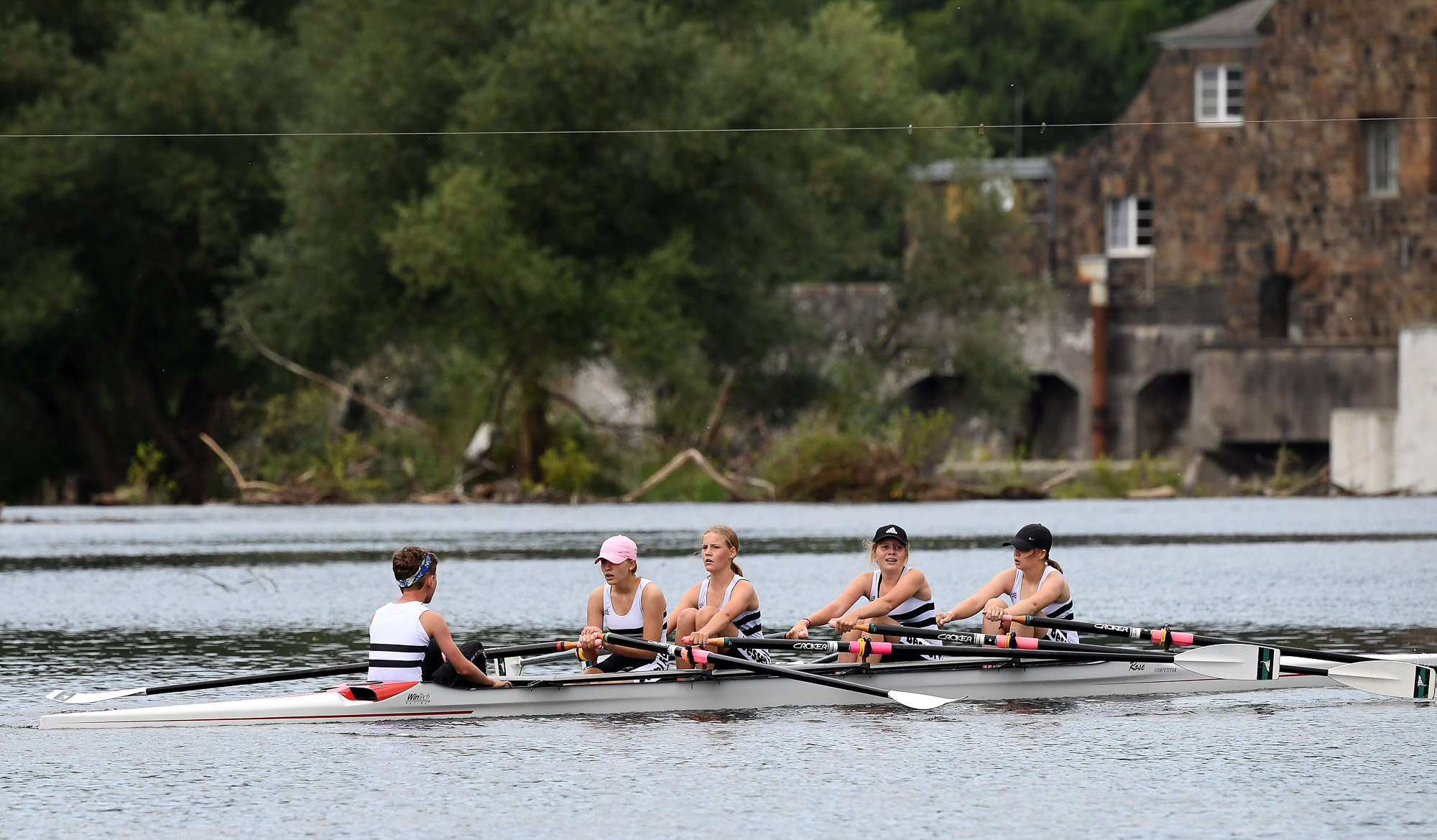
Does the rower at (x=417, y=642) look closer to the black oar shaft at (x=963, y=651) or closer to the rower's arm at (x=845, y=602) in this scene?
the black oar shaft at (x=963, y=651)

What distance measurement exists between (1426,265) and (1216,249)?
10.7 m

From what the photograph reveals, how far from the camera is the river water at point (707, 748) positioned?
10.7 metres

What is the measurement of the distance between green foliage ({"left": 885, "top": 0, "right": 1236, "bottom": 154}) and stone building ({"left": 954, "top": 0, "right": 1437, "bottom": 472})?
14051 mm

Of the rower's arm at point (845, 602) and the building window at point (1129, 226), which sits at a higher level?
the building window at point (1129, 226)

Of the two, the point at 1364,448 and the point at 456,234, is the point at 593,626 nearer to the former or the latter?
the point at 456,234

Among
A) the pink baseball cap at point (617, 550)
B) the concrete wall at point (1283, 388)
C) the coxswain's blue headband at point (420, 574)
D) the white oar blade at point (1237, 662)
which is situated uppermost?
the concrete wall at point (1283, 388)

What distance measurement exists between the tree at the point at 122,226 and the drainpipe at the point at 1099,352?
22601 millimetres

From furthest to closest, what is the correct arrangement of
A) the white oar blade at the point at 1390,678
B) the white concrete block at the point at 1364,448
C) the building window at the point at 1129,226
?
1. the building window at the point at 1129,226
2. the white concrete block at the point at 1364,448
3. the white oar blade at the point at 1390,678

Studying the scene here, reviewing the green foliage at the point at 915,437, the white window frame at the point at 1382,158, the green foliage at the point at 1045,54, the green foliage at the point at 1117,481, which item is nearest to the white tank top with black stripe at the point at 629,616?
the green foliage at the point at 915,437

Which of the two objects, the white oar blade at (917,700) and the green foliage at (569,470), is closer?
the white oar blade at (917,700)

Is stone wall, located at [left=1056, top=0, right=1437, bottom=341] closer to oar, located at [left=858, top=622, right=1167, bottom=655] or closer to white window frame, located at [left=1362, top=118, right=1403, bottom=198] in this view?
white window frame, located at [left=1362, top=118, right=1403, bottom=198]

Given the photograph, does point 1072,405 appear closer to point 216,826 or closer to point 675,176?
point 675,176

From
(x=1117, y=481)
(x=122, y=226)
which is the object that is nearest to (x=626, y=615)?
(x=1117, y=481)

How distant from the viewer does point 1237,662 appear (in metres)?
15.1
